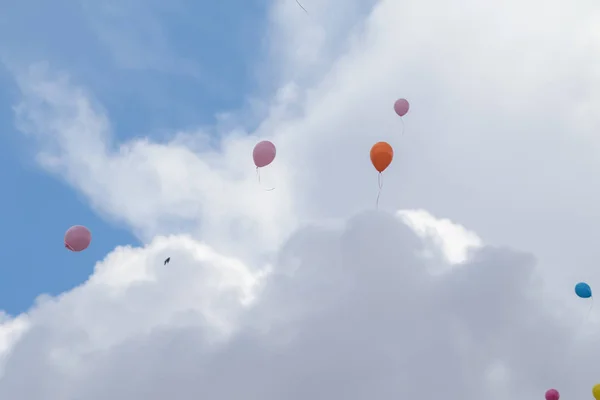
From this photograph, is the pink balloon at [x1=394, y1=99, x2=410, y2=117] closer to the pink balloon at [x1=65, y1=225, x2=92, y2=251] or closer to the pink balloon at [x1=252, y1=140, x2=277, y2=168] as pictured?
the pink balloon at [x1=252, y1=140, x2=277, y2=168]

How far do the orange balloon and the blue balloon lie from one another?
1544 centimetres

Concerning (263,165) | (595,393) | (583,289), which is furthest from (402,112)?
(595,393)

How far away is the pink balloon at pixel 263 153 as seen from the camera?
3916 cm

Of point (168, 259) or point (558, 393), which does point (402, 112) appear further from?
point (558, 393)

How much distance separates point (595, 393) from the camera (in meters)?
41.5

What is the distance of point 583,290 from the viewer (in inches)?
1753

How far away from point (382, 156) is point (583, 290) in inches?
644

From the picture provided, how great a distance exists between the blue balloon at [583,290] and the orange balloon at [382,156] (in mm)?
15438

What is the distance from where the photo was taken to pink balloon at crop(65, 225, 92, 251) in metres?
38.3

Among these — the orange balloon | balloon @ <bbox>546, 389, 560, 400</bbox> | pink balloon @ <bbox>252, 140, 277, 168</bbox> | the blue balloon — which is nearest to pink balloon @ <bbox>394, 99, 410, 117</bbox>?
the orange balloon

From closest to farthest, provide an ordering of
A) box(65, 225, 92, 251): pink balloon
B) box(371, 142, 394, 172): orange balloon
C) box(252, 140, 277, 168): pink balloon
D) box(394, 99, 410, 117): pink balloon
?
box(65, 225, 92, 251): pink balloon
box(252, 140, 277, 168): pink balloon
box(371, 142, 394, 172): orange balloon
box(394, 99, 410, 117): pink balloon

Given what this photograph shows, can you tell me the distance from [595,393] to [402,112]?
20741 mm

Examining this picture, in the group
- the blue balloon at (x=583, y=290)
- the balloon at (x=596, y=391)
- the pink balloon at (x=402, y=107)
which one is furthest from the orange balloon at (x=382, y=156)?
the balloon at (x=596, y=391)

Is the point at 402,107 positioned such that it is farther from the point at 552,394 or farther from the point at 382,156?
the point at 552,394
